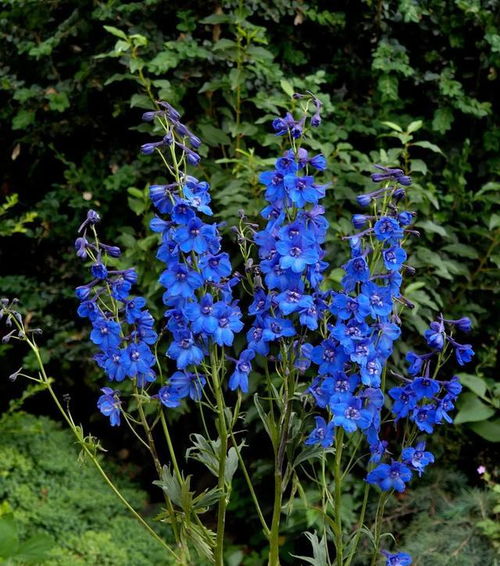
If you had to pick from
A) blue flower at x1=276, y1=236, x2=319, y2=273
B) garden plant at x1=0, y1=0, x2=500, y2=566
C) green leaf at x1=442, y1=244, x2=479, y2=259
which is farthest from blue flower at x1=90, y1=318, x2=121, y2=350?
green leaf at x1=442, y1=244, x2=479, y2=259

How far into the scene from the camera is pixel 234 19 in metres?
3.11

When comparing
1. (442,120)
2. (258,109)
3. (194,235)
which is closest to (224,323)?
(194,235)

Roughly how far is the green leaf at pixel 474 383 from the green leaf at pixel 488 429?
0.61 feet

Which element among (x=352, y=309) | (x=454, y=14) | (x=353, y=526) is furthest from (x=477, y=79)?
(x=352, y=309)

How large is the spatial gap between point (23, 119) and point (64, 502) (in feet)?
5.56

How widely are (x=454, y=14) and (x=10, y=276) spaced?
2.43m

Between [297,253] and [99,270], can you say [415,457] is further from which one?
[99,270]

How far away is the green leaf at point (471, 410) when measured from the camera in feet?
11.0

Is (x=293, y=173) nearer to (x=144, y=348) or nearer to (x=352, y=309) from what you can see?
(x=352, y=309)

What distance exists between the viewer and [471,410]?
3.39 metres

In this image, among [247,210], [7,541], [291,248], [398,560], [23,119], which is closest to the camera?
[291,248]

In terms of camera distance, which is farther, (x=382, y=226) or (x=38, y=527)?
(x=38, y=527)

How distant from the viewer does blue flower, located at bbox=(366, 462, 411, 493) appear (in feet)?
6.27

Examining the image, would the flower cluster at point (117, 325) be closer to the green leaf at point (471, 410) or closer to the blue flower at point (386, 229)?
the blue flower at point (386, 229)
